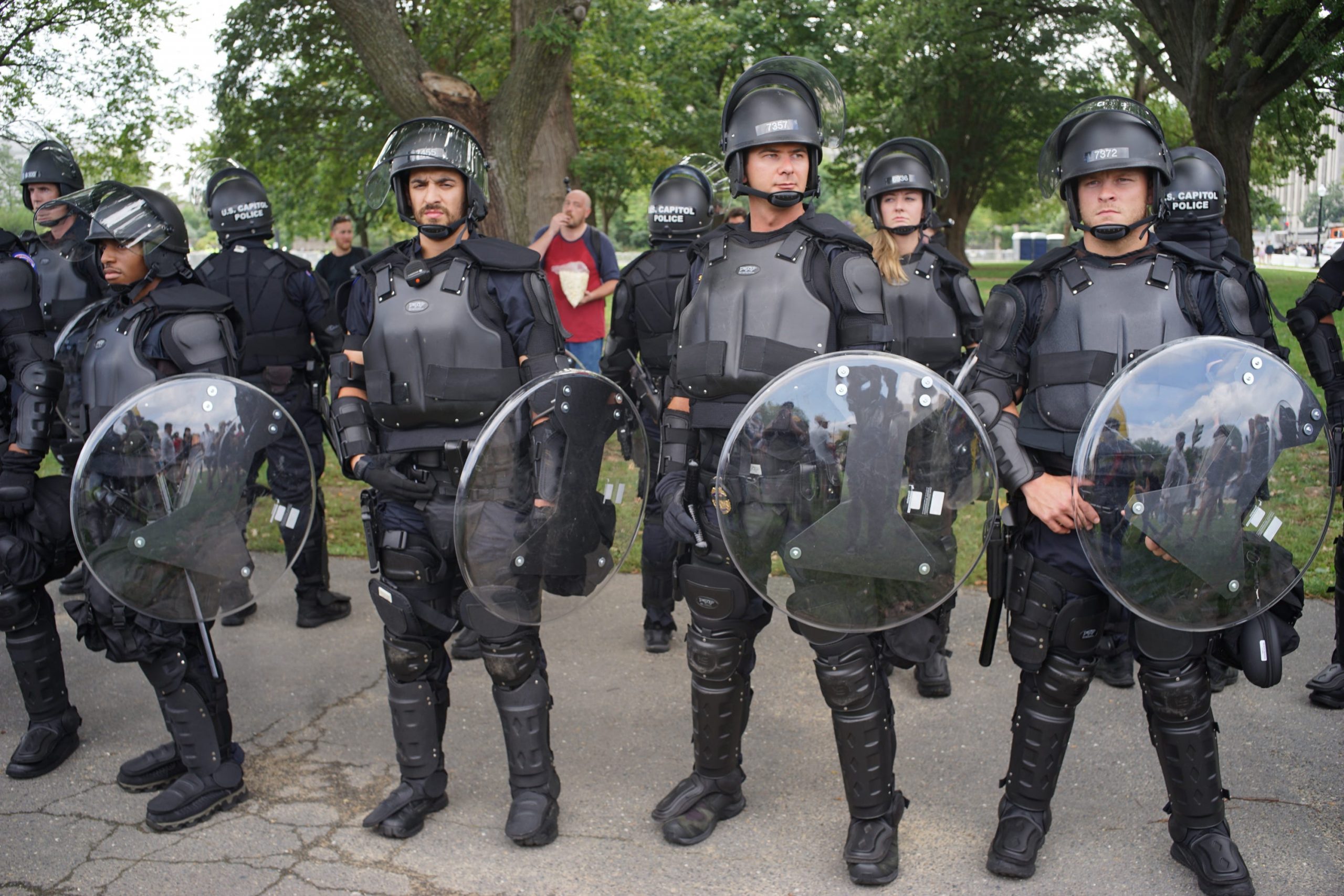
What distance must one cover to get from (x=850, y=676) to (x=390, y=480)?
4.89 ft

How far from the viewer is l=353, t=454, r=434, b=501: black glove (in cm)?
350

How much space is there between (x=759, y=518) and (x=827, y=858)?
1.09m

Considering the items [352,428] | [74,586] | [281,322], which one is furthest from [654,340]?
[74,586]

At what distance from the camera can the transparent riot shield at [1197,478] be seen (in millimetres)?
2838

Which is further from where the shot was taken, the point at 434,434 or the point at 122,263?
the point at 122,263

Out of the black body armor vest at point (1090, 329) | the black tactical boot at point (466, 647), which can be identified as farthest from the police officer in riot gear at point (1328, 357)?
the black tactical boot at point (466, 647)

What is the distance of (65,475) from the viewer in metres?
4.28

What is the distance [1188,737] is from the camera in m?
3.11

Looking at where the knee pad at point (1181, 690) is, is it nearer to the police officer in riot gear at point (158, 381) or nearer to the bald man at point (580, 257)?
the police officer in riot gear at point (158, 381)

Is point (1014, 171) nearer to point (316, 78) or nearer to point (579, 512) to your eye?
point (316, 78)

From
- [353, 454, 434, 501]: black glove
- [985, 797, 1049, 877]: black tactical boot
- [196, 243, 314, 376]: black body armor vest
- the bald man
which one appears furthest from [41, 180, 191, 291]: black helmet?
the bald man

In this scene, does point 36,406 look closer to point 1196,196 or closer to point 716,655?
point 716,655

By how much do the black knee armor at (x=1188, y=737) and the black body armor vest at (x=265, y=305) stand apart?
4.24 meters

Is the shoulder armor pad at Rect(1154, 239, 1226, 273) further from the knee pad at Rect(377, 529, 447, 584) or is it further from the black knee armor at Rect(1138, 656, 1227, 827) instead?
the knee pad at Rect(377, 529, 447, 584)
